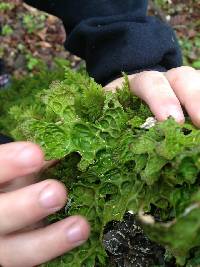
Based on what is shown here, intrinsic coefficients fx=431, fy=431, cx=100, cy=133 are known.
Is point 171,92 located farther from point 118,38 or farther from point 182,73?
point 118,38

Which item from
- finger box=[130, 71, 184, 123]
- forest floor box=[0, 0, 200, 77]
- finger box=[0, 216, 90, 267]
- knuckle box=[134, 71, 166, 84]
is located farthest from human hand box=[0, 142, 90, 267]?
forest floor box=[0, 0, 200, 77]

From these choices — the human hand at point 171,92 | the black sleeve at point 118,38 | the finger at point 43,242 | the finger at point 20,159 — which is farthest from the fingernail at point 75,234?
the black sleeve at point 118,38

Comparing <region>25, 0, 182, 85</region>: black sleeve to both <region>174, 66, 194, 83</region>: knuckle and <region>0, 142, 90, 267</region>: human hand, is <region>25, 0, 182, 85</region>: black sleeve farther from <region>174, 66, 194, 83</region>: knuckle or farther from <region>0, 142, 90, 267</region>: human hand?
<region>0, 142, 90, 267</region>: human hand

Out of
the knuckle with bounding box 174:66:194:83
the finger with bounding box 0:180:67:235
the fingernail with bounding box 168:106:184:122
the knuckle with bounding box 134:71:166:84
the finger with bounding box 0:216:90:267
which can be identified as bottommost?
the finger with bounding box 0:216:90:267

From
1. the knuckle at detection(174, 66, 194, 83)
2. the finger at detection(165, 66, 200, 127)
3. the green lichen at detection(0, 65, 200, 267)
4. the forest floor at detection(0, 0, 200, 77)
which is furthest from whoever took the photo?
the forest floor at detection(0, 0, 200, 77)

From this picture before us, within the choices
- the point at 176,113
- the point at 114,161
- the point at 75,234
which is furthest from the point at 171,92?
the point at 75,234

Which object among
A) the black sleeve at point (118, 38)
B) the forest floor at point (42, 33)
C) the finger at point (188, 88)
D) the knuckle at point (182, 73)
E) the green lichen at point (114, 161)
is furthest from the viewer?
the forest floor at point (42, 33)

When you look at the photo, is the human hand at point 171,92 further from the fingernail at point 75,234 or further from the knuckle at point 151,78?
the fingernail at point 75,234
